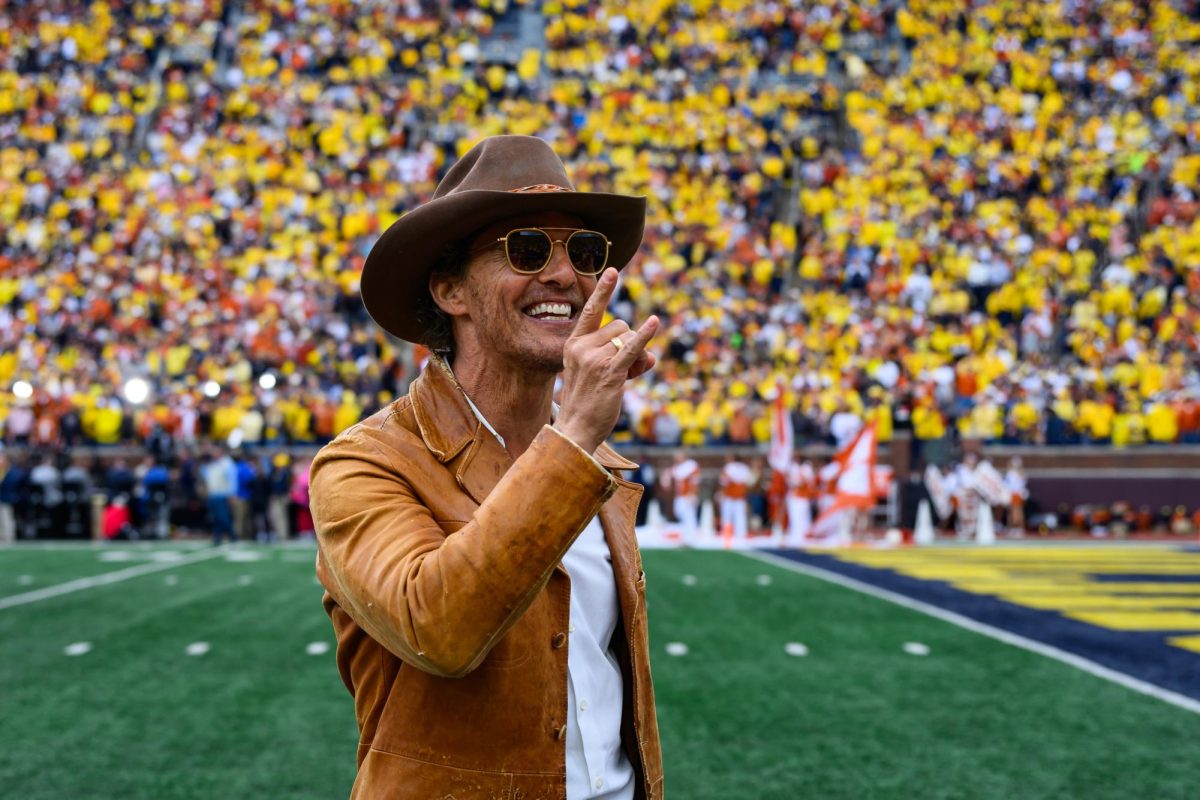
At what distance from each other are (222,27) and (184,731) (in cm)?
2721

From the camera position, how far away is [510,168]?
200 centimetres

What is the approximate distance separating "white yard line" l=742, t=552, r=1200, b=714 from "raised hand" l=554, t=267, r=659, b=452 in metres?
5.94

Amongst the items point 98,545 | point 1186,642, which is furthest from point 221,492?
point 1186,642

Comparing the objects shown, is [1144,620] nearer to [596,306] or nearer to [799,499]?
[799,499]

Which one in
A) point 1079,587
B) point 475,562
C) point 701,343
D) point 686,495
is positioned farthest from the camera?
point 701,343

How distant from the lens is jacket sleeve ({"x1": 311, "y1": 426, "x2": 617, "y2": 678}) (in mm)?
1532

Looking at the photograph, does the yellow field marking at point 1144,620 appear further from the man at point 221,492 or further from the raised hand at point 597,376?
the man at point 221,492

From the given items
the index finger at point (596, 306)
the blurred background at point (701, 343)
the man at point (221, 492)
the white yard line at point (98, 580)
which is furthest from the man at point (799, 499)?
the index finger at point (596, 306)

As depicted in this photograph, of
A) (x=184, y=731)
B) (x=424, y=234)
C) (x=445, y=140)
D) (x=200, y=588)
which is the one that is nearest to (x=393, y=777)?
(x=424, y=234)

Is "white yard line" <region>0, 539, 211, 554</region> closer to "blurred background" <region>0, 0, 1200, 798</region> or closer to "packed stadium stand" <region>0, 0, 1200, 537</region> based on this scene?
"blurred background" <region>0, 0, 1200, 798</region>

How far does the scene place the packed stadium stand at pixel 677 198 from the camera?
67.1 feet

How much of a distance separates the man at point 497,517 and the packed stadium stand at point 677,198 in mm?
17797

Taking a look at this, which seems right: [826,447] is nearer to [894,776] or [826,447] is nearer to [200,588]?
[200,588]

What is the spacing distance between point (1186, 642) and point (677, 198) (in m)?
17.8
